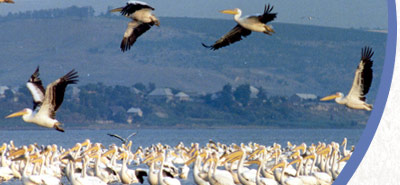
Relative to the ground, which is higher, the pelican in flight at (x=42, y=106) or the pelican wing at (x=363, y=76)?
the pelican wing at (x=363, y=76)

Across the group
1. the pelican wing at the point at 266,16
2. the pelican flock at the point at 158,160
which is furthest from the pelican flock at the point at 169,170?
the pelican wing at the point at 266,16

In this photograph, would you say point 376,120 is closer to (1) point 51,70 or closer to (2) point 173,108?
(2) point 173,108

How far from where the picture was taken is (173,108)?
317 ft

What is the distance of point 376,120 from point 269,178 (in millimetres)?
9453

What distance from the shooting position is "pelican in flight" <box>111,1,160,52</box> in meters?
12.8

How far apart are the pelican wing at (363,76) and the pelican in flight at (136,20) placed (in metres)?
3.09

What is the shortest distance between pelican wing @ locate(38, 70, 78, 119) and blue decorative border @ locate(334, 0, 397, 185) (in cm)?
462

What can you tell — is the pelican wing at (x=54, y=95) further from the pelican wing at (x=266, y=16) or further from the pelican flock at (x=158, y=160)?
the pelican wing at (x=266, y=16)

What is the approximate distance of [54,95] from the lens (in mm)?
12406

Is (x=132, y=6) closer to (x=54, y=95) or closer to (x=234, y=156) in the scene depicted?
(x=54, y=95)

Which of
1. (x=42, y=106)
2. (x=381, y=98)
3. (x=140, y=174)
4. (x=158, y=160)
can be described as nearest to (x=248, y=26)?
(x=42, y=106)

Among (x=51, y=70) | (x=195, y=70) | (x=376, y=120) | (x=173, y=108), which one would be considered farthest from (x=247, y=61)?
(x=376, y=120)

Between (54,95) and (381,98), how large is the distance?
18.2ft

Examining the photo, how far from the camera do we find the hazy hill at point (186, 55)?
105m
